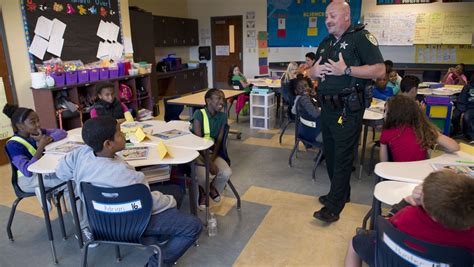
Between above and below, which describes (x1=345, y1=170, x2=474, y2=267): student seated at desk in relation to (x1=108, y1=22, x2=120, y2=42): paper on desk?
below

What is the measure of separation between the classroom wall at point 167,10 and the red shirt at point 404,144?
7.41 metres

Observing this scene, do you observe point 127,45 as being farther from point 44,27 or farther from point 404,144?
point 404,144

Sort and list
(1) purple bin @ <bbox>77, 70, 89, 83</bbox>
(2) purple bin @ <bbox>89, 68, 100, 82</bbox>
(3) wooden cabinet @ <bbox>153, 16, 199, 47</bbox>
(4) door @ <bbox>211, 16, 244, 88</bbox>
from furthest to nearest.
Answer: (4) door @ <bbox>211, 16, 244, 88</bbox>
(3) wooden cabinet @ <bbox>153, 16, 199, 47</bbox>
(2) purple bin @ <bbox>89, 68, 100, 82</bbox>
(1) purple bin @ <bbox>77, 70, 89, 83</bbox>

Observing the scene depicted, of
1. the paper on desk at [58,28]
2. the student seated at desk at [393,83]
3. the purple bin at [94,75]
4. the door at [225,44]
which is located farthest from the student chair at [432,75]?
the paper on desk at [58,28]

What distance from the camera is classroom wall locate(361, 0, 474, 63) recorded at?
285 inches

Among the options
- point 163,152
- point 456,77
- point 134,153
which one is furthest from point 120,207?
point 456,77

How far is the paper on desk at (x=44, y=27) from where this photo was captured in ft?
15.9

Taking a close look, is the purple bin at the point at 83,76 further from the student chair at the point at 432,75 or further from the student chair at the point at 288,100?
the student chair at the point at 432,75

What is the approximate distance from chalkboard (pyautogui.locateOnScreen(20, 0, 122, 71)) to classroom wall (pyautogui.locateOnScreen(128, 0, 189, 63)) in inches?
98.5

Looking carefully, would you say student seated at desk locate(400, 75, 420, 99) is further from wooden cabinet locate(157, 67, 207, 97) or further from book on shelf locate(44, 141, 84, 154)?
wooden cabinet locate(157, 67, 207, 97)

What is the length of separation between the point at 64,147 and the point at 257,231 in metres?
1.58

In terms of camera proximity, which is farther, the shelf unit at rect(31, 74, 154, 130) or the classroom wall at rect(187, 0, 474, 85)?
the classroom wall at rect(187, 0, 474, 85)

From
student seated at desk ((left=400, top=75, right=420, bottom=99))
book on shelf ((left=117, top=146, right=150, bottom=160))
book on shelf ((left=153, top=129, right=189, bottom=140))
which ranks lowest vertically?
book on shelf ((left=117, top=146, right=150, bottom=160))

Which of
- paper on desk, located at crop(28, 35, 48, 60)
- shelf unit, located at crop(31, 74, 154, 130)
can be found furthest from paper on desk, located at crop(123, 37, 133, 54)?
paper on desk, located at crop(28, 35, 48, 60)
